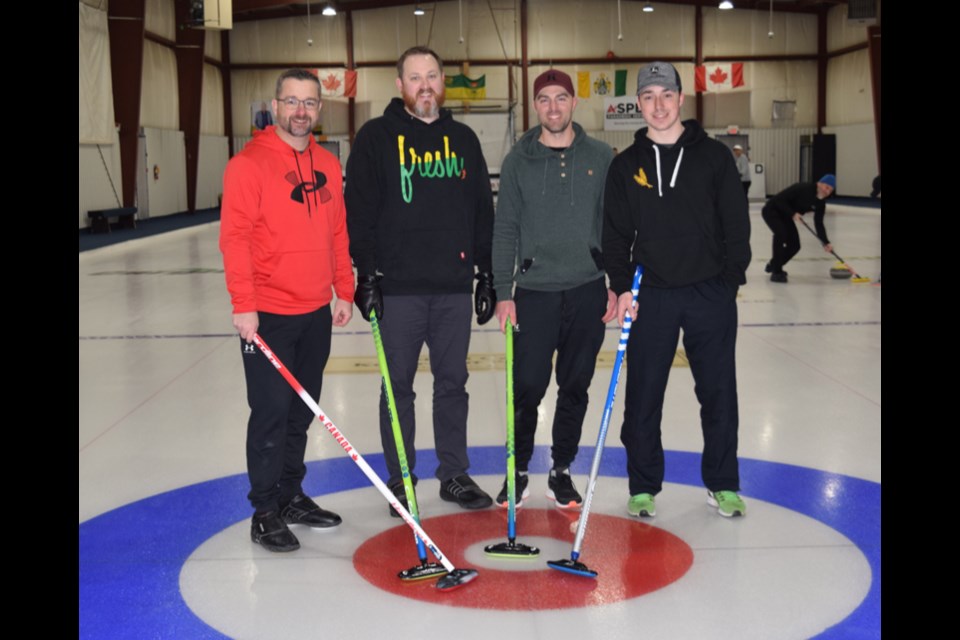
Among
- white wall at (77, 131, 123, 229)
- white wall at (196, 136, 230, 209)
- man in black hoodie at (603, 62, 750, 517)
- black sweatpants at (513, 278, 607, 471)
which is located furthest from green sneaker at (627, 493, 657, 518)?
white wall at (196, 136, 230, 209)

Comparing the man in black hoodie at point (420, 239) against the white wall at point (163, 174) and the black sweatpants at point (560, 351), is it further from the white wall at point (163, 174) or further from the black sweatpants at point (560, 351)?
the white wall at point (163, 174)

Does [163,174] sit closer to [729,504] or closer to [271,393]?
[271,393]

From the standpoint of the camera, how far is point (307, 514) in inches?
157

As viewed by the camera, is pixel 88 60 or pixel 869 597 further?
pixel 88 60

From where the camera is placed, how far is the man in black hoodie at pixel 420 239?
13.2ft

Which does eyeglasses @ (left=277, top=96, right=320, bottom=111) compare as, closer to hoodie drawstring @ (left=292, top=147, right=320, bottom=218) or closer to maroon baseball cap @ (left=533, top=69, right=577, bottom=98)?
hoodie drawstring @ (left=292, top=147, right=320, bottom=218)

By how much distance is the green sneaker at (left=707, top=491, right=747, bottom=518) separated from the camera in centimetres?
398

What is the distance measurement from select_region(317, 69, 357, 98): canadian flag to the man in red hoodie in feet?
90.2

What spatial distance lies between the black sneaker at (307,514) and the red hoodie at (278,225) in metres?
0.78

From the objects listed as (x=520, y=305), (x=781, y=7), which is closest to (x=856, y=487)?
(x=520, y=305)
